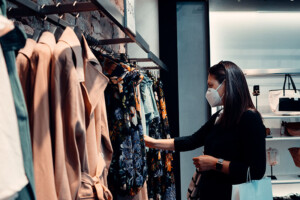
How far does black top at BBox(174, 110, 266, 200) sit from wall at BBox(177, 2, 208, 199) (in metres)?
1.98

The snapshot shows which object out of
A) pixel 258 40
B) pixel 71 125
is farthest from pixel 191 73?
pixel 71 125

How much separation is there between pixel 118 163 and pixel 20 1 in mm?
849

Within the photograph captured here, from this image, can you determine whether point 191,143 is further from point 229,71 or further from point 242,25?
point 242,25

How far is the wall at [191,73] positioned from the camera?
395 cm

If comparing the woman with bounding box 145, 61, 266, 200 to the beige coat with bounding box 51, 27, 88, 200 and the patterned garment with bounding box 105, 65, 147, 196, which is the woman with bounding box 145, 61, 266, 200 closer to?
the patterned garment with bounding box 105, 65, 147, 196

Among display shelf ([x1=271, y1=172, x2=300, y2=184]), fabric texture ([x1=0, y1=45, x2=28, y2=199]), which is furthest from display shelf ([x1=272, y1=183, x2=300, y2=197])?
fabric texture ([x1=0, y1=45, x2=28, y2=199])

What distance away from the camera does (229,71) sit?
6.02 ft

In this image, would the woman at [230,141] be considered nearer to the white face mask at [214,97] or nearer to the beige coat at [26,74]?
the white face mask at [214,97]

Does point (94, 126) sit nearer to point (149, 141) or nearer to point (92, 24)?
point (149, 141)

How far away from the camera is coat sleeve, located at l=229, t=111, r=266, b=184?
Answer: 5.61ft

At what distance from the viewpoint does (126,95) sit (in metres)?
1.59

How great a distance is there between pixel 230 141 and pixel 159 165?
0.77 m

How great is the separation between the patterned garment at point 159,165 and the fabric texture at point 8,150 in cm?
183

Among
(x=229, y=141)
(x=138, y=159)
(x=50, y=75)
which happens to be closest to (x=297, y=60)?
(x=229, y=141)
